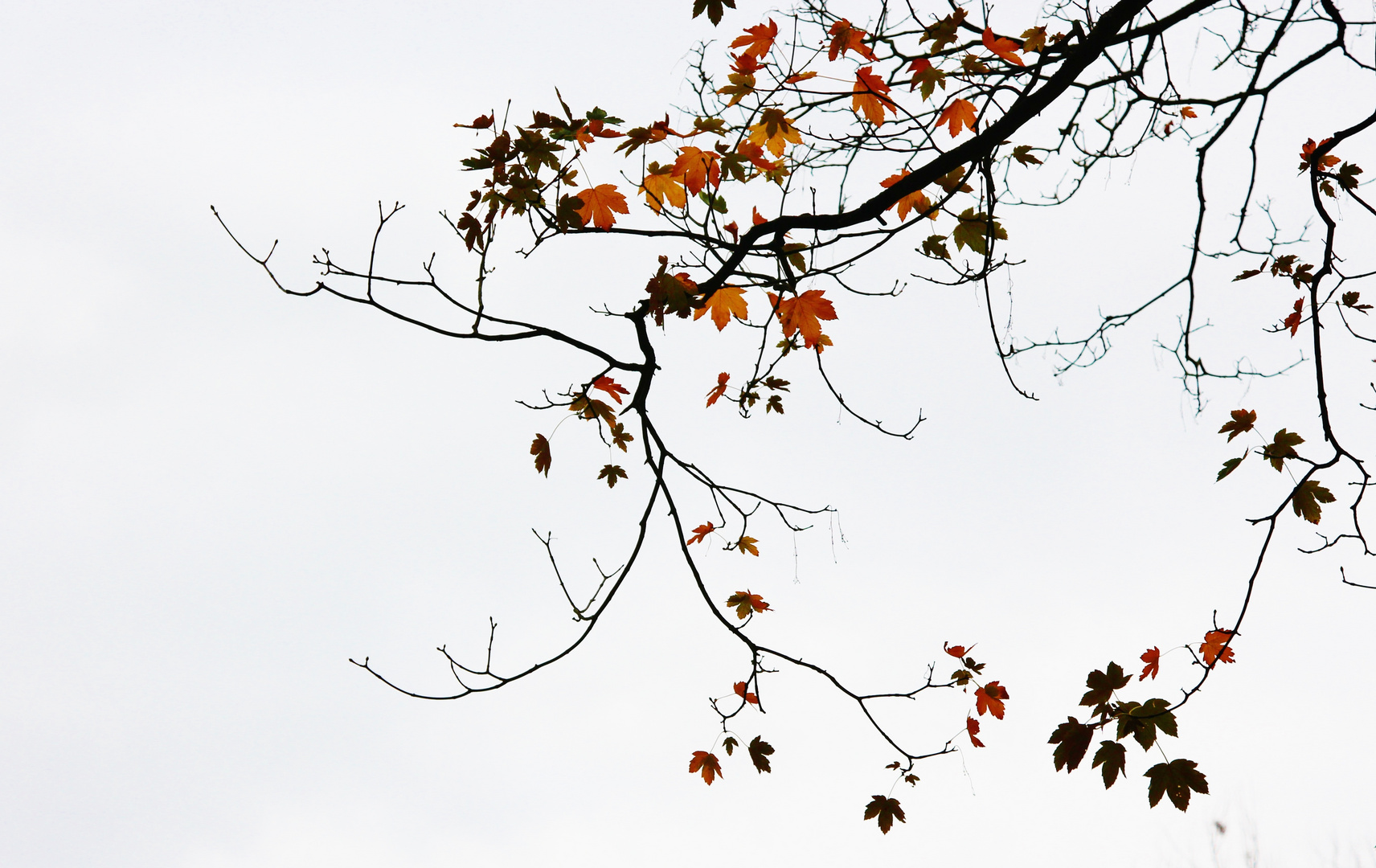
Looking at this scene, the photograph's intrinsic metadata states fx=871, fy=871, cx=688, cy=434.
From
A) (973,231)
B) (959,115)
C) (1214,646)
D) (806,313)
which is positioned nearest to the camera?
(1214,646)

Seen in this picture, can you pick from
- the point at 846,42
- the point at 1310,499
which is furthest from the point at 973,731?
the point at 846,42

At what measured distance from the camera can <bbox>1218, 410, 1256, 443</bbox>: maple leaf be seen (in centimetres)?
287

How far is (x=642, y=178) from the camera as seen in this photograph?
2.54 meters

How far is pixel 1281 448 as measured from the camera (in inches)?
108

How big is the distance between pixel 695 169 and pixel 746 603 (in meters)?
1.58

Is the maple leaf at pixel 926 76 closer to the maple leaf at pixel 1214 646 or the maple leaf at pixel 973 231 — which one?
the maple leaf at pixel 973 231

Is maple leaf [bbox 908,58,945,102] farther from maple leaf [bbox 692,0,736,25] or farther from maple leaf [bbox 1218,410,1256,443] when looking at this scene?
maple leaf [bbox 1218,410,1256,443]

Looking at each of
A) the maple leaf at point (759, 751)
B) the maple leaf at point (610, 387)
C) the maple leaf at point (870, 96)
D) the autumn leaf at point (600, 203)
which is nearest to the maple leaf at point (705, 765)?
the maple leaf at point (759, 751)

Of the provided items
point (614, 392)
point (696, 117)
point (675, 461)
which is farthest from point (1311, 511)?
point (696, 117)

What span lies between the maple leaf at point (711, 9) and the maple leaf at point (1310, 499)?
2.07 meters

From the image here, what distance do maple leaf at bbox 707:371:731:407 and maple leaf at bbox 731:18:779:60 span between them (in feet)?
4.17

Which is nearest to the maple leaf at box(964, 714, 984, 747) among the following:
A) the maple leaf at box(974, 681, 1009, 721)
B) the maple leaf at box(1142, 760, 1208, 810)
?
the maple leaf at box(974, 681, 1009, 721)

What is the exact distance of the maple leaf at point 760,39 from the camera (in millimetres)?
2721

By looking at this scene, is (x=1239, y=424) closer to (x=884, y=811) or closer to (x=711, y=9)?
(x=884, y=811)
